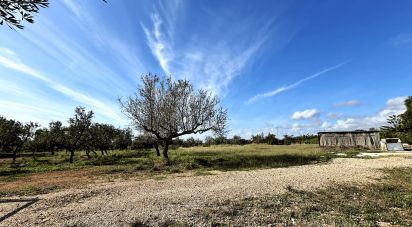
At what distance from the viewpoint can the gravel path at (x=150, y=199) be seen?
28.5 ft

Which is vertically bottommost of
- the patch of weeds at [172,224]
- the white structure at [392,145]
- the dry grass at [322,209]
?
the patch of weeds at [172,224]

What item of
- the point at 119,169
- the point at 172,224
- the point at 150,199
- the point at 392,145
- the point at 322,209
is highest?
the point at 392,145

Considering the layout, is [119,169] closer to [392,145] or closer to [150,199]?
[150,199]

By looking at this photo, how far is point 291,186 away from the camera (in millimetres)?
12891

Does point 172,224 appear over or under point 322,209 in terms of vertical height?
under

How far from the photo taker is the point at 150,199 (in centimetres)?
1092

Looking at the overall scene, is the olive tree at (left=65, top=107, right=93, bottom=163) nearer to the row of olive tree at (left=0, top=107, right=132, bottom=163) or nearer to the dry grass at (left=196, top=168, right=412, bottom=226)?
the row of olive tree at (left=0, top=107, right=132, bottom=163)

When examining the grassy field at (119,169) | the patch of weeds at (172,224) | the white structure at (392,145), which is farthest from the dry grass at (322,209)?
the white structure at (392,145)

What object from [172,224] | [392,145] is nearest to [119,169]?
[172,224]

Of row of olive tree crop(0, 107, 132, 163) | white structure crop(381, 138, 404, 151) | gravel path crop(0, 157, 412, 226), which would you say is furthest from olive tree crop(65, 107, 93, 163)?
white structure crop(381, 138, 404, 151)

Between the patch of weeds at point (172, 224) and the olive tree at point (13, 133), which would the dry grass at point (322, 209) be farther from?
the olive tree at point (13, 133)

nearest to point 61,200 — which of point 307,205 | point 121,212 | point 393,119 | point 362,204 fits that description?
point 121,212

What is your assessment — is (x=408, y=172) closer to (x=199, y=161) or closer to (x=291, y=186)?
(x=291, y=186)

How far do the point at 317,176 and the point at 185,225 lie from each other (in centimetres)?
A: 1039
